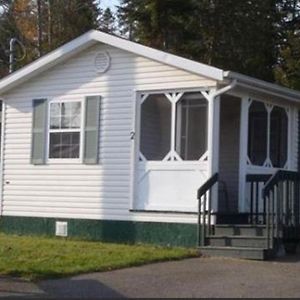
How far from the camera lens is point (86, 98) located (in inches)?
667

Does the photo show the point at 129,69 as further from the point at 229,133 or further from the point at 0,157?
the point at 0,157

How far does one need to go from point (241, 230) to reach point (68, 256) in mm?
3197

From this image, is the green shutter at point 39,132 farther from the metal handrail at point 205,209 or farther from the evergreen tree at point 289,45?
the evergreen tree at point 289,45

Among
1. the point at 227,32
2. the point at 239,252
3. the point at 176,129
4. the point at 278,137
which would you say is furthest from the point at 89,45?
the point at 227,32

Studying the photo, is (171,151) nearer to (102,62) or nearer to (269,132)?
(269,132)

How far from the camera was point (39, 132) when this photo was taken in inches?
692

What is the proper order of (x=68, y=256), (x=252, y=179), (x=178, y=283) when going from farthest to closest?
(x=252, y=179) → (x=68, y=256) → (x=178, y=283)

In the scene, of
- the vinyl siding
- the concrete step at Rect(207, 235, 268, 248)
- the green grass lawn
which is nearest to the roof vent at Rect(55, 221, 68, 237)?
the green grass lawn

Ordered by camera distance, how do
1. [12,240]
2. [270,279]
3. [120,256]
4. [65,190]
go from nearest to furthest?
1. [270,279]
2. [120,256]
3. [12,240]
4. [65,190]

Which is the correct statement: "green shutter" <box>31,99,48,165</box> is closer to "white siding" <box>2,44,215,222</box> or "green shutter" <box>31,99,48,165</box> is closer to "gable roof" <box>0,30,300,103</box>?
"white siding" <box>2,44,215,222</box>

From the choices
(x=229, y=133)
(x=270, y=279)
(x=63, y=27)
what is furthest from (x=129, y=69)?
(x=63, y=27)

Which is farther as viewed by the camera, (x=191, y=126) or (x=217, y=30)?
(x=217, y=30)

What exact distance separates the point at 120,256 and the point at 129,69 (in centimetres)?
437

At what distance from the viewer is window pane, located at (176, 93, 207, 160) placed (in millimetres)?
15562
